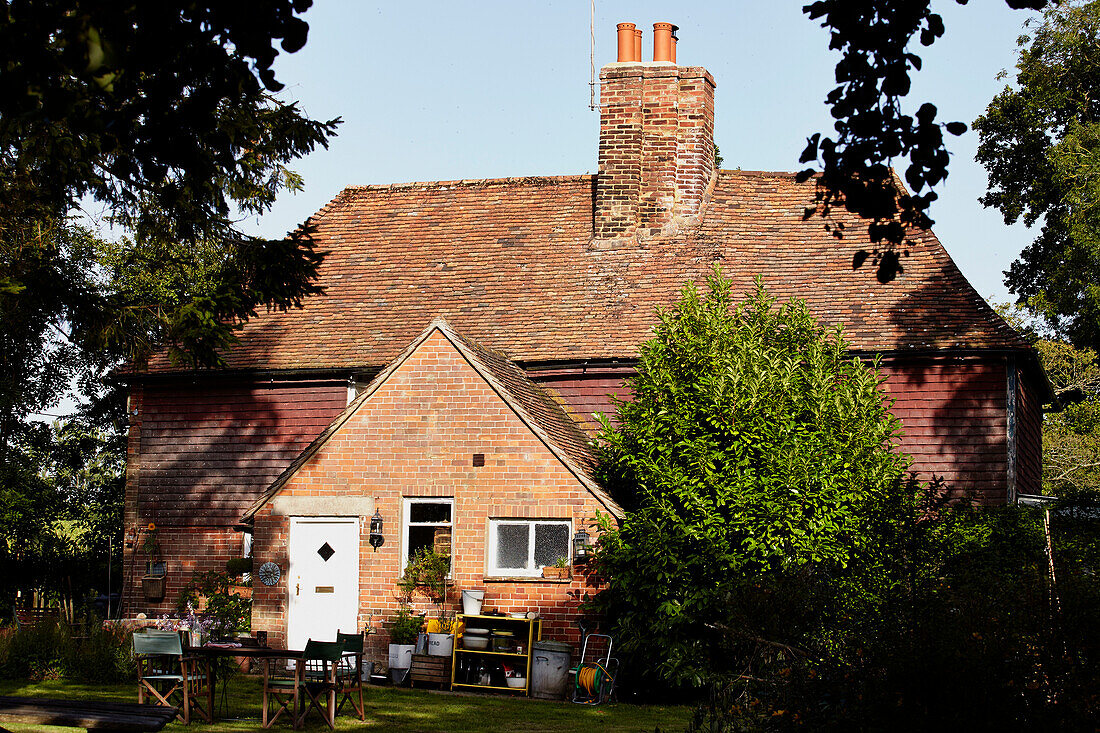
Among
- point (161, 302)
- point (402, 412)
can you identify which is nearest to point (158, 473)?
point (161, 302)

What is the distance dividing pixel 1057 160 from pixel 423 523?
17.9 meters

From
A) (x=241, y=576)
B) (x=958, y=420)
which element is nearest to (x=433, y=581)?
(x=241, y=576)

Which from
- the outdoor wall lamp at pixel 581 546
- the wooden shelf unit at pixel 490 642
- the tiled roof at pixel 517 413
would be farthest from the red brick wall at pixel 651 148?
the wooden shelf unit at pixel 490 642

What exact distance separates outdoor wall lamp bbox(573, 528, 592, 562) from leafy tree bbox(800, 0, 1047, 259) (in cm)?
1126

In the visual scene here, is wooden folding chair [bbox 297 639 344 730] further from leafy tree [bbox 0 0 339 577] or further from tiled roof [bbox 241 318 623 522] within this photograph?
tiled roof [bbox 241 318 623 522]

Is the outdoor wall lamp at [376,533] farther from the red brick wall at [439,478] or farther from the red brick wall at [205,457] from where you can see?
the red brick wall at [205,457]

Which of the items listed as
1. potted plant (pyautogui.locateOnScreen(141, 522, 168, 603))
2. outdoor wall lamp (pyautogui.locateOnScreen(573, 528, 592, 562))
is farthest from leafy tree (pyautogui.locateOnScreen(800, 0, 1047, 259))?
potted plant (pyautogui.locateOnScreen(141, 522, 168, 603))

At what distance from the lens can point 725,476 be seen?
1644 cm

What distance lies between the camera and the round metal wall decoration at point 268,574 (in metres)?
18.9

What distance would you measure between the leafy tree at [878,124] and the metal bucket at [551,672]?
11.4 m

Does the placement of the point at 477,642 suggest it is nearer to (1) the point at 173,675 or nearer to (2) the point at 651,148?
(1) the point at 173,675

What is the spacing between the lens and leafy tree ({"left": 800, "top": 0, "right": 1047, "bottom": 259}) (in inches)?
264

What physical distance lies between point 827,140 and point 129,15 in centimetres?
373

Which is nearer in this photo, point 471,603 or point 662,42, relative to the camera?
point 471,603
